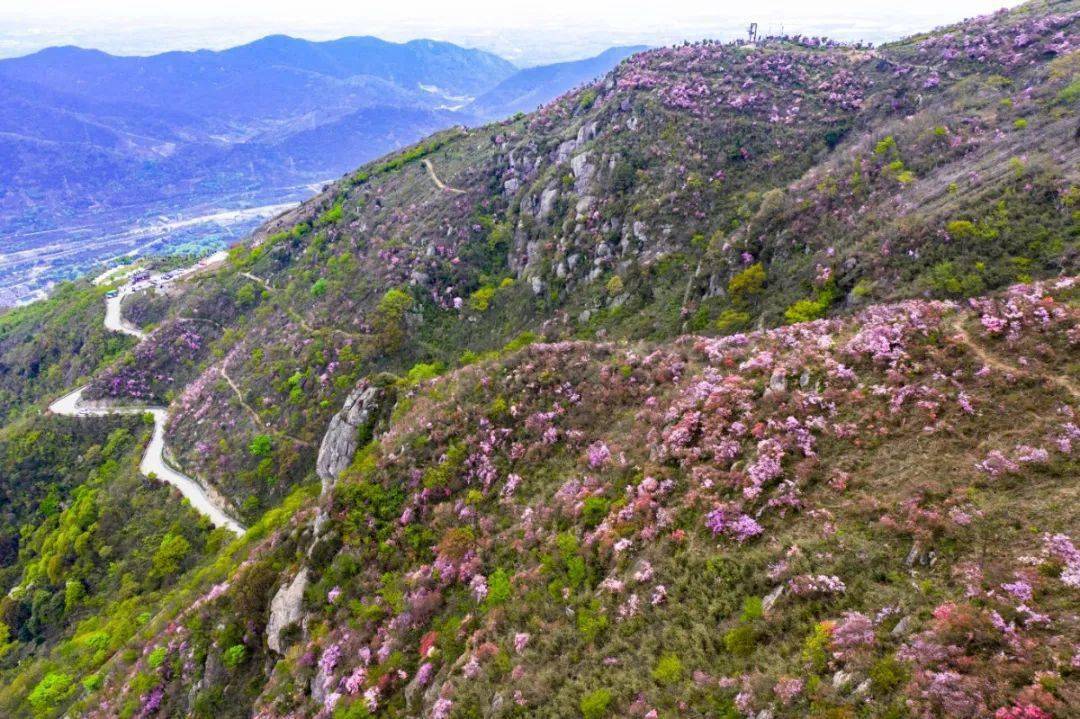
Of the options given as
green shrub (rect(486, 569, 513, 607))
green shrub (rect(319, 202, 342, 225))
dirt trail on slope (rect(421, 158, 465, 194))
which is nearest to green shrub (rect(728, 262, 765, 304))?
green shrub (rect(486, 569, 513, 607))

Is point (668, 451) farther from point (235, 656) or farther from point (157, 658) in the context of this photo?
point (157, 658)

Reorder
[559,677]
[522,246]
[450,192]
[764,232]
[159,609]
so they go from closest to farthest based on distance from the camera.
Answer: [559,677] < [159,609] < [764,232] < [522,246] < [450,192]

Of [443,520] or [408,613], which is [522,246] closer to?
[443,520]

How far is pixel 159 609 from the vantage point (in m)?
48.9

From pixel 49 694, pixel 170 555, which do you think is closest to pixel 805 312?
pixel 170 555

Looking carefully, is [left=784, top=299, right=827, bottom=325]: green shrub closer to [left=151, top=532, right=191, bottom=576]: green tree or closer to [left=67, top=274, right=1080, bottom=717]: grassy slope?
[left=67, top=274, right=1080, bottom=717]: grassy slope

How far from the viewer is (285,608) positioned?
31734mm

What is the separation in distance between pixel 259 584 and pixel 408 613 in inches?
644

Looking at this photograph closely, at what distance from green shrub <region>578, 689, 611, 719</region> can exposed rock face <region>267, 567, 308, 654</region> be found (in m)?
21.7

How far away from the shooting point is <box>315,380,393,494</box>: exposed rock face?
153 ft

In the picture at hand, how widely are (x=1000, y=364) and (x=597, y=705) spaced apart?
23.0 meters

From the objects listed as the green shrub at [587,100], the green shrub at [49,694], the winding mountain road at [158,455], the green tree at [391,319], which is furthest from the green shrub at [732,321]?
the green shrub at [587,100]

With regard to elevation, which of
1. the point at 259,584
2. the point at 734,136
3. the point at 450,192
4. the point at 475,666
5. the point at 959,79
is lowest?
the point at 259,584

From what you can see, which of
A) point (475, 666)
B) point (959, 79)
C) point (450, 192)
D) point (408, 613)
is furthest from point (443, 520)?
point (959, 79)
